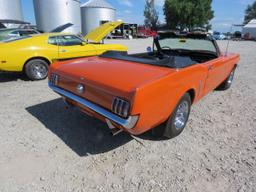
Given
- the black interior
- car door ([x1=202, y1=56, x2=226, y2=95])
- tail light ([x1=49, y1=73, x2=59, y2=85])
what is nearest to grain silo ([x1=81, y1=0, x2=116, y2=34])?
the black interior

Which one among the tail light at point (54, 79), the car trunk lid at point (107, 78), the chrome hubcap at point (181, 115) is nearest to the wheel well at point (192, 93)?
the chrome hubcap at point (181, 115)

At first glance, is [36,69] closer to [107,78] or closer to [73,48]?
[73,48]

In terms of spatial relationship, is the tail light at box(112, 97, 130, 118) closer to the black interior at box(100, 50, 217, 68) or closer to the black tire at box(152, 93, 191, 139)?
the black tire at box(152, 93, 191, 139)

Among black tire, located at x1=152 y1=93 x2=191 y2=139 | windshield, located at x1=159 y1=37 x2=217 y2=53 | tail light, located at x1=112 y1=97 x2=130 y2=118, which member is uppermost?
windshield, located at x1=159 y1=37 x2=217 y2=53

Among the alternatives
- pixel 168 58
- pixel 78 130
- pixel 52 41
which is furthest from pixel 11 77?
pixel 168 58

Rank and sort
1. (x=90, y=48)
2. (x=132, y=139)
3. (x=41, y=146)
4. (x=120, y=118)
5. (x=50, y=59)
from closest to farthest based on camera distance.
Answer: (x=120, y=118) < (x=41, y=146) < (x=132, y=139) < (x=50, y=59) < (x=90, y=48)

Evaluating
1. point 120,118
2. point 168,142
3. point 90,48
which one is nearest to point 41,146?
point 120,118

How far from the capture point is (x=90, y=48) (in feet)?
22.4

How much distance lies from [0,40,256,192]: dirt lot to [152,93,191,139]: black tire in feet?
0.41

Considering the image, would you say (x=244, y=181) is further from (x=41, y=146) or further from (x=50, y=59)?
(x=50, y=59)

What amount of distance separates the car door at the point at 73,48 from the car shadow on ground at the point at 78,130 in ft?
8.89

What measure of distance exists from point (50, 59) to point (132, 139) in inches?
168

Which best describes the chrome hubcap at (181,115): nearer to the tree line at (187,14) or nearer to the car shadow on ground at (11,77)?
the car shadow on ground at (11,77)

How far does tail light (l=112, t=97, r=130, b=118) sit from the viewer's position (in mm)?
2123
